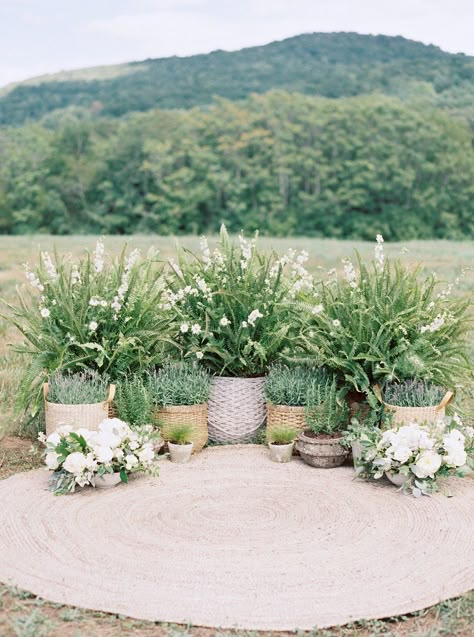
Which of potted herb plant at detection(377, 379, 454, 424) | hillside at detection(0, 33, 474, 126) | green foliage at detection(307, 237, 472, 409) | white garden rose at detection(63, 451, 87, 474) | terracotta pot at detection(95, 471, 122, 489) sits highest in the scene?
hillside at detection(0, 33, 474, 126)

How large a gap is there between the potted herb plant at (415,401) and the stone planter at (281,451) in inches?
26.8

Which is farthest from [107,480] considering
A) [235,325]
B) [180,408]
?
[235,325]

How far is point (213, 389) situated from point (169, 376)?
350mm

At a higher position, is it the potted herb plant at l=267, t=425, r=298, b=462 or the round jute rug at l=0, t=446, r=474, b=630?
the potted herb plant at l=267, t=425, r=298, b=462

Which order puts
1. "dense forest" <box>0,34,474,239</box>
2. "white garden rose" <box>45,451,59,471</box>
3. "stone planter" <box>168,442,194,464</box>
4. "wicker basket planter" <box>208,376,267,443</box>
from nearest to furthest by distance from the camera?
"white garden rose" <box>45,451,59,471</box>
"stone planter" <box>168,442,194,464</box>
"wicker basket planter" <box>208,376,267,443</box>
"dense forest" <box>0,34,474,239</box>

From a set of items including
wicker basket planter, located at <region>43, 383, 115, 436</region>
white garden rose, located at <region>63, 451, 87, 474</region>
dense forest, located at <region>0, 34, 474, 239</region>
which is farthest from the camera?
dense forest, located at <region>0, 34, 474, 239</region>

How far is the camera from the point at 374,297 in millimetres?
5711

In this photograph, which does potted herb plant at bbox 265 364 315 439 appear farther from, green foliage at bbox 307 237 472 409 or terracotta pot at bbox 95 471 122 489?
terracotta pot at bbox 95 471 122 489

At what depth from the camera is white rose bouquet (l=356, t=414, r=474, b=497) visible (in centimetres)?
503

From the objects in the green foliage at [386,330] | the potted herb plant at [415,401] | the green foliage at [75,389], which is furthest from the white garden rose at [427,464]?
the green foliage at [75,389]

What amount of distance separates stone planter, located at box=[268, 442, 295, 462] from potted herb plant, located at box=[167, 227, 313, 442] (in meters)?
0.50

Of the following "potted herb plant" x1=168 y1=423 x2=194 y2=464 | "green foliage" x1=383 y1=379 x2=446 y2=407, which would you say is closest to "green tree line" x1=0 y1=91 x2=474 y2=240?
"potted herb plant" x1=168 y1=423 x2=194 y2=464

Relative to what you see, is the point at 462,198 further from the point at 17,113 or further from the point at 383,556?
the point at 383,556

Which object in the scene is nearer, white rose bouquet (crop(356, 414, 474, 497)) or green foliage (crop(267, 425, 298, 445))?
white rose bouquet (crop(356, 414, 474, 497))
